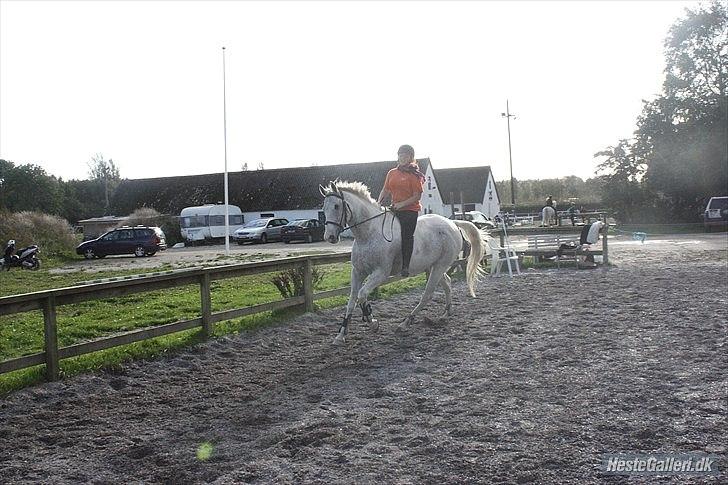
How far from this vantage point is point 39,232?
34406mm

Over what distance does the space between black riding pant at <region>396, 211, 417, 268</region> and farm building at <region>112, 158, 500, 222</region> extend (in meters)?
45.9

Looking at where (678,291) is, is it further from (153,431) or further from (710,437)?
(153,431)

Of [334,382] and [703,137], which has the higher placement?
[703,137]

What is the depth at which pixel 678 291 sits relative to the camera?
11.9 metres

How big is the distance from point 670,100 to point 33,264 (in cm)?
4206

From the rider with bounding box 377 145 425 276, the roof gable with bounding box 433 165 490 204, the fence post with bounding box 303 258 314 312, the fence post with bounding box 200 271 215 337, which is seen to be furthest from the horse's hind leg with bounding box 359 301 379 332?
the roof gable with bounding box 433 165 490 204

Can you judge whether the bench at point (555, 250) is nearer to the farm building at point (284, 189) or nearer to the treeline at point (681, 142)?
the treeline at point (681, 142)

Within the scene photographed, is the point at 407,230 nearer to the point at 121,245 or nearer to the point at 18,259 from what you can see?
the point at 18,259

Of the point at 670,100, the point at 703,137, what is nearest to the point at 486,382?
the point at 703,137

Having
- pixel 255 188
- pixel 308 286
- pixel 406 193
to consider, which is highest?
pixel 255 188

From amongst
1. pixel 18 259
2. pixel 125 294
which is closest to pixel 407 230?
pixel 125 294

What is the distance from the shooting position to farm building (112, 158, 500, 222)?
58.2 meters

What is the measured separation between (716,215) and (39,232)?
3624cm

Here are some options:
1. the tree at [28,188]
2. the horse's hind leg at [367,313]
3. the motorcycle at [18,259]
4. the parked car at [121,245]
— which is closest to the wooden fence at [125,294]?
the horse's hind leg at [367,313]
